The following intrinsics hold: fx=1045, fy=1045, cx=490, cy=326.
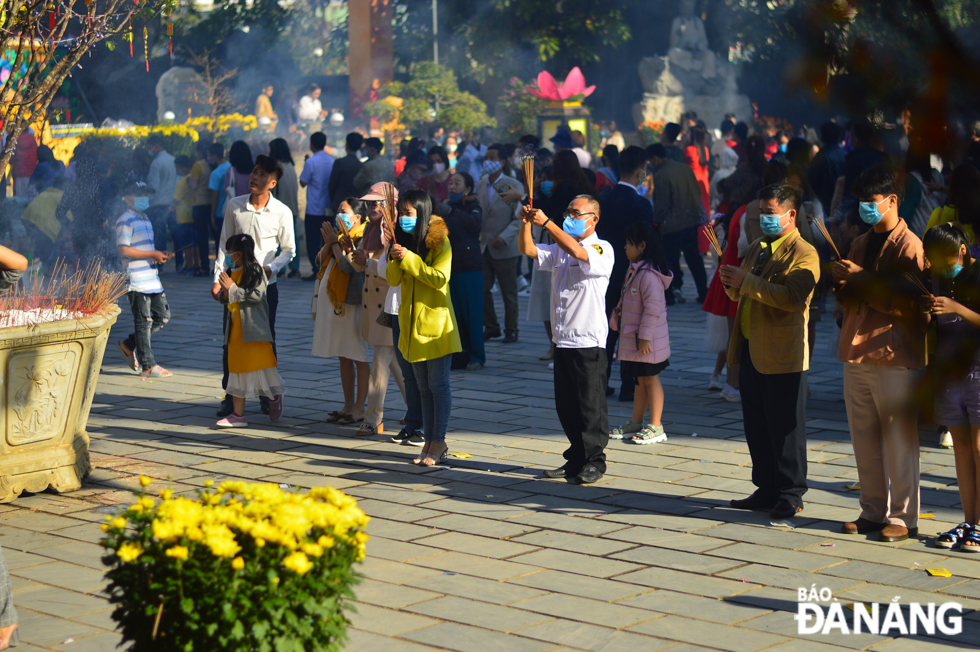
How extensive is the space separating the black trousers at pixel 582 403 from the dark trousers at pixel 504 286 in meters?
4.66

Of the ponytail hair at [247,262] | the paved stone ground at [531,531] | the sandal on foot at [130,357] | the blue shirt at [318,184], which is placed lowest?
the paved stone ground at [531,531]

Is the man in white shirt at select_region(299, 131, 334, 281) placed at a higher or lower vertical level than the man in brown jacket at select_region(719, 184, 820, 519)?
higher

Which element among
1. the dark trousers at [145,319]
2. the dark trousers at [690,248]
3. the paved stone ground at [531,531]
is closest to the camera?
the paved stone ground at [531,531]

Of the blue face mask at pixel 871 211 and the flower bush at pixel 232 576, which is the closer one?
the flower bush at pixel 232 576

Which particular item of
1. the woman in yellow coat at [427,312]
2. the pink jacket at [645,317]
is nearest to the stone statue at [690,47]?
the pink jacket at [645,317]

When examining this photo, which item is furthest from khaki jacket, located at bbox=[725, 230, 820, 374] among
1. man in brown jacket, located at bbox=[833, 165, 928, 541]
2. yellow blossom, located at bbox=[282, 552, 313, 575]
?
yellow blossom, located at bbox=[282, 552, 313, 575]

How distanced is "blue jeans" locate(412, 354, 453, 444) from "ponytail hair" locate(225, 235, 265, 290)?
1491mm

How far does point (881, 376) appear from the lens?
5.10 m

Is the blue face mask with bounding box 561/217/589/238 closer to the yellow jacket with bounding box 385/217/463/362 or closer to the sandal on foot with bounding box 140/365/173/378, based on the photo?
the yellow jacket with bounding box 385/217/463/362

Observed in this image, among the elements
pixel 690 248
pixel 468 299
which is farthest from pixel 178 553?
pixel 690 248

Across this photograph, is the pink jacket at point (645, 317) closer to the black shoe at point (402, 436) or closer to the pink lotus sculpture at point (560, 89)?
the black shoe at point (402, 436)

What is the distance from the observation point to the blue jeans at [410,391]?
22.6 feet

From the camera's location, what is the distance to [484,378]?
931 cm

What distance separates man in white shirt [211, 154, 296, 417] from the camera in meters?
7.59
